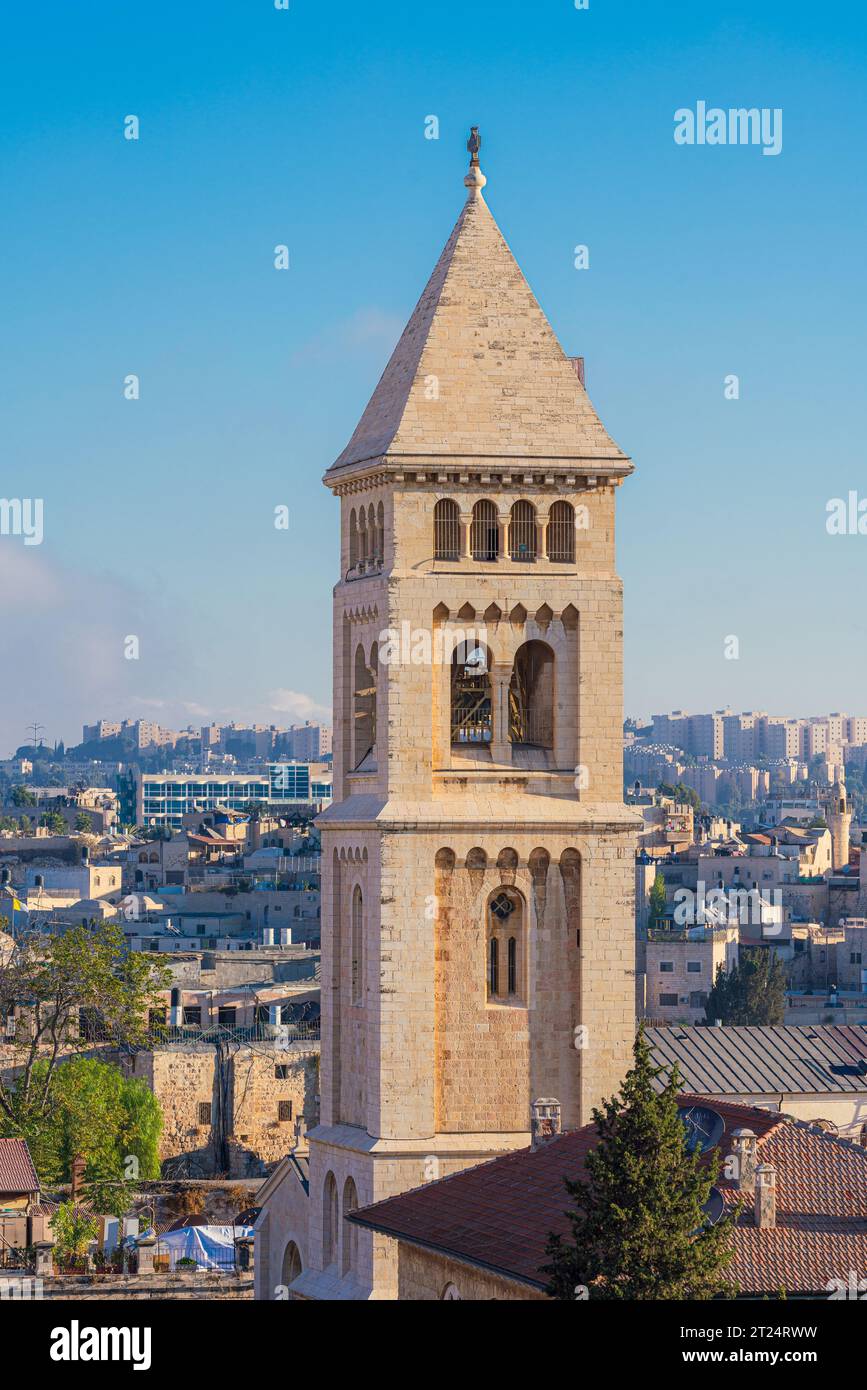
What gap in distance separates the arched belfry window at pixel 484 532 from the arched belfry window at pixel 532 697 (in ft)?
5.12

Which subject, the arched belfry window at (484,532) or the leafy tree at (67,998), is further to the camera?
the leafy tree at (67,998)

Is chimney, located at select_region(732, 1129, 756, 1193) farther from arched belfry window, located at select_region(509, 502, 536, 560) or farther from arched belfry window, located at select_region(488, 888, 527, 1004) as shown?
arched belfry window, located at select_region(509, 502, 536, 560)

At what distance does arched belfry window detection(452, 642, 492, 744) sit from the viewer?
141ft

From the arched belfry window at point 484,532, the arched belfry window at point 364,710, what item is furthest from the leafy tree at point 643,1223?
the arched belfry window at point 364,710

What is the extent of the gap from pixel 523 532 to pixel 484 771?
11.7 feet

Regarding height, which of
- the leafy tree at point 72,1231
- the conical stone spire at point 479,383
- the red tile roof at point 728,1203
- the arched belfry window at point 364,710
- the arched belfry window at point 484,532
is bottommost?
the leafy tree at point 72,1231

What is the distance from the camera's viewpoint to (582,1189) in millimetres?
33406

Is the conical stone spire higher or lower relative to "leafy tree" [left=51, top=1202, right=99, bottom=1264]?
higher

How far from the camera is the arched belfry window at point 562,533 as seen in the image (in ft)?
141

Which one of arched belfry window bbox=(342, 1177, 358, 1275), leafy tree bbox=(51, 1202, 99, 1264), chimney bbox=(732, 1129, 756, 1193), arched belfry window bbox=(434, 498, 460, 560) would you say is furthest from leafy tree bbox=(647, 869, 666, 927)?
chimney bbox=(732, 1129, 756, 1193)

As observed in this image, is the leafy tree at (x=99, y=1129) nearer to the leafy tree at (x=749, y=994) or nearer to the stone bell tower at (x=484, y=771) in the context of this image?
the stone bell tower at (x=484, y=771)

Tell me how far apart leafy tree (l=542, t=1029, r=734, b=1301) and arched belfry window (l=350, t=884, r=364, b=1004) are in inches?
399

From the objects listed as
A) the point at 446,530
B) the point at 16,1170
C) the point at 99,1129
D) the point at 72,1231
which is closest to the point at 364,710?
the point at 446,530
